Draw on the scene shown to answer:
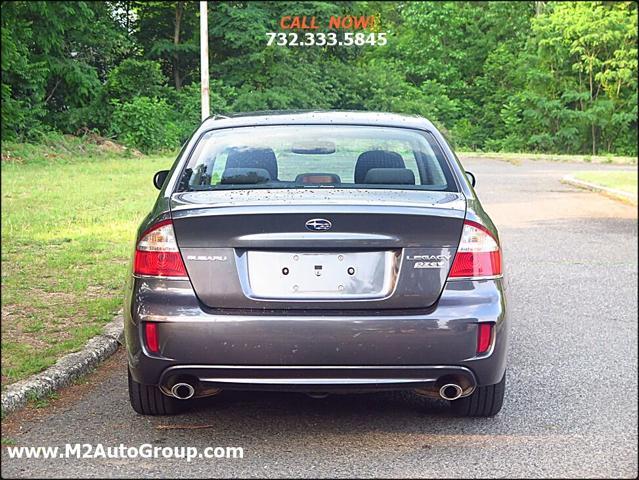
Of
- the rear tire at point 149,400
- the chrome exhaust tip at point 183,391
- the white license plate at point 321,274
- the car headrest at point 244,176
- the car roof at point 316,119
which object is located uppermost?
the car roof at point 316,119

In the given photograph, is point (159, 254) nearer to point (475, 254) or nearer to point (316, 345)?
point (316, 345)

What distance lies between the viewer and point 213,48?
131ft

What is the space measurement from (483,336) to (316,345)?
0.69 meters

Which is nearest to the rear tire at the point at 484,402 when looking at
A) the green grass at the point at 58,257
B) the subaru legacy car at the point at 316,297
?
the subaru legacy car at the point at 316,297

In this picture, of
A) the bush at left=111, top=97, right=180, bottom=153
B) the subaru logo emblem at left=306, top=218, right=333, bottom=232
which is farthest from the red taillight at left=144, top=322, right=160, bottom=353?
the bush at left=111, top=97, right=180, bottom=153

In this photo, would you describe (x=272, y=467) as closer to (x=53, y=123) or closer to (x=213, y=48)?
(x=53, y=123)

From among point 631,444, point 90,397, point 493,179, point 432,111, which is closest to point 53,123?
point 493,179

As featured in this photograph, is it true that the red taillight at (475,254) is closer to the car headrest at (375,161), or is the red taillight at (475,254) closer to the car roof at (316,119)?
the car headrest at (375,161)

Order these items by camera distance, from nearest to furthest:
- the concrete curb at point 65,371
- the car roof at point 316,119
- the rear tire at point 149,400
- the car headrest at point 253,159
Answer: the rear tire at point 149,400
the concrete curb at point 65,371
the car headrest at point 253,159
the car roof at point 316,119

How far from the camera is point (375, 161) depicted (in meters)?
4.95

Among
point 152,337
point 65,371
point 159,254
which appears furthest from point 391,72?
point 152,337

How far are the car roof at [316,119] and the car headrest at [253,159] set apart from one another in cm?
23

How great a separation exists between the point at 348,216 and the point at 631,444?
4.82 ft

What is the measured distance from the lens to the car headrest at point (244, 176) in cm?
452
